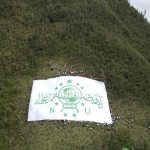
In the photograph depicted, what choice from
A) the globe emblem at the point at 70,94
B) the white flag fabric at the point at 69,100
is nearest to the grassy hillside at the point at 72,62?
the white flag fabric at the point at 69,100

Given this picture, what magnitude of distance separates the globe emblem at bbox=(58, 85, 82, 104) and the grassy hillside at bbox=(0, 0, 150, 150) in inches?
26.0

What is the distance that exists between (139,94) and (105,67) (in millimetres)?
1406

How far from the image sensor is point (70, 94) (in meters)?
6.69

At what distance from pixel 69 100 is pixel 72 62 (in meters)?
1.89

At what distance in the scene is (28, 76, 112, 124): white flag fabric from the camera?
20.8ft

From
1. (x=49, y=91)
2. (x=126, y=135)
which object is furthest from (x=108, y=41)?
(x=126, y=135)

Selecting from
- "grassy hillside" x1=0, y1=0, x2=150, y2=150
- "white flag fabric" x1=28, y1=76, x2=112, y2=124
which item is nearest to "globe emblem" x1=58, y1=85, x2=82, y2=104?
"white flag fabric" x1=28, y1=76, x2=112, y2=124

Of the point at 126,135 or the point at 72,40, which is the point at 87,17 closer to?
the point at 72,40

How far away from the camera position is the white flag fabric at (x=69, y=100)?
633 cm

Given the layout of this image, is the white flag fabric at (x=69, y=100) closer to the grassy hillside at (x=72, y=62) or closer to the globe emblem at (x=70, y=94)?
the globe emblem at (x=70, y=94)

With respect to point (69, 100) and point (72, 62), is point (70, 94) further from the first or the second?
point (72, 62)

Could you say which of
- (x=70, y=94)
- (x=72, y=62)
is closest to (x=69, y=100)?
(x=70, y=94)

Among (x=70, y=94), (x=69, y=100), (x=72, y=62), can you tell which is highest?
(x=72, y=62)

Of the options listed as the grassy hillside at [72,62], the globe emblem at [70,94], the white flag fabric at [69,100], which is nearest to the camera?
the grassy hillside at [72,62]
